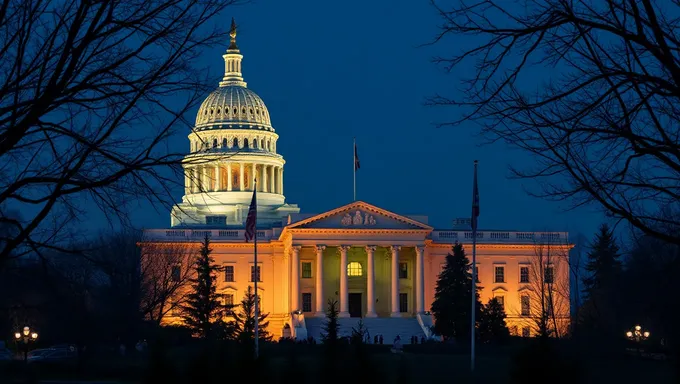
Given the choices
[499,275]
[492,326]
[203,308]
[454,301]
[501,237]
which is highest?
[501,237]

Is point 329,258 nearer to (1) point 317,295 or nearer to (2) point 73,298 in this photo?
(1) point 317,295

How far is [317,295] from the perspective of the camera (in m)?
110

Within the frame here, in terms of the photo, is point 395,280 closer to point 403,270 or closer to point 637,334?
point 403,270

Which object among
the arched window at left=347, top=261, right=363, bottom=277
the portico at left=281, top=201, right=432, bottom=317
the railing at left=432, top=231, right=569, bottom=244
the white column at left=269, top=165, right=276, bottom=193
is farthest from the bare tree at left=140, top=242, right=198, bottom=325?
the white column at left=269, top=165, right=276, bottom=193

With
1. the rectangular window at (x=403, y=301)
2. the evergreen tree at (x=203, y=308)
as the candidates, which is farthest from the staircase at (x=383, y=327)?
the evergreen tree at (x=203, y=308)

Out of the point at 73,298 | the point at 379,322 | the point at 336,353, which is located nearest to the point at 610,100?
the point at 336,353

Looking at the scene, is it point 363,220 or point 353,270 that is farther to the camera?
point 353,270

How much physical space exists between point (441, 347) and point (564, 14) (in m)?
62.6

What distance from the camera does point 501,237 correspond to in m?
117

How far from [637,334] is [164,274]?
35636 mm

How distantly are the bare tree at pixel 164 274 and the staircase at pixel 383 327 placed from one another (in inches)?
428

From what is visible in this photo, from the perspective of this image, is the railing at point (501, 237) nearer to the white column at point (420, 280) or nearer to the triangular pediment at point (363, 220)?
the white column at point (420, 280)

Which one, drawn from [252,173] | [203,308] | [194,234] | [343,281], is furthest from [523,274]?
[203,308]

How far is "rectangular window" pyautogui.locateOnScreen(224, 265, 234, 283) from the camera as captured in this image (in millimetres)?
114500
